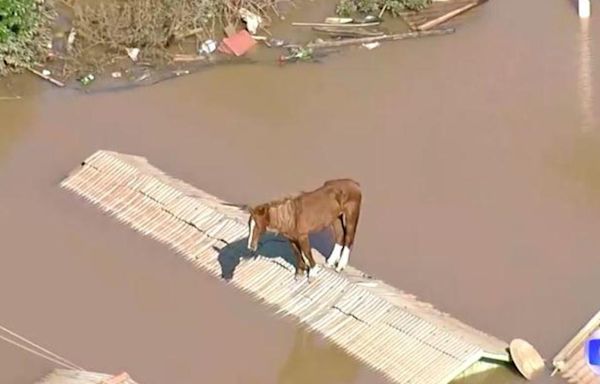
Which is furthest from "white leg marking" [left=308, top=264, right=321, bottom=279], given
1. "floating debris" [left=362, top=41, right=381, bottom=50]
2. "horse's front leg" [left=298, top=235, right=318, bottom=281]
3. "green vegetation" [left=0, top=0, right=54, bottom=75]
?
"green vegetation" [left=0, top=0, right=54, bottom=75]

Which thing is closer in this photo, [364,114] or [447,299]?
[447,299]

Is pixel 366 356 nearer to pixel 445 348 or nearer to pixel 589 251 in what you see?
pixel 445 348

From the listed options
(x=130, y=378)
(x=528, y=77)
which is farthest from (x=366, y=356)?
(x=528, y=77)

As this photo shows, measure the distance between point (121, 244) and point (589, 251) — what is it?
4.70 metres

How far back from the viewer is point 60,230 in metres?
13.8

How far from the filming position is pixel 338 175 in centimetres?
1421

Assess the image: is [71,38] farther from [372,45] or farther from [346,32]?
[372,45]

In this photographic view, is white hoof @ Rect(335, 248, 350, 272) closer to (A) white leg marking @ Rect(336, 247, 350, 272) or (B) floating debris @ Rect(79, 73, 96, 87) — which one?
(A) white leg marking @ Rect(336, 247, 350, 272)

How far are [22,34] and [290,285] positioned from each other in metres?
5.86

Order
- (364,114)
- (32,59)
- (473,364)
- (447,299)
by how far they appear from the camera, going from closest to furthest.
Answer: (473,364) < (447,299) < (364,114) < (32,59)

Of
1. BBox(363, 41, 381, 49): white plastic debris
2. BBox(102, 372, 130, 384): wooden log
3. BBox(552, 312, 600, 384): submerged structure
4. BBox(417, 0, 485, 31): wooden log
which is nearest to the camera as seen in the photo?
BBox(102, 372, 130, 384): wooden log

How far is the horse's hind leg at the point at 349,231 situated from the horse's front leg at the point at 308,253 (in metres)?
0.25

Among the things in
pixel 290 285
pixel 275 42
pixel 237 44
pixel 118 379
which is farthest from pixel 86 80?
pixel 118 379

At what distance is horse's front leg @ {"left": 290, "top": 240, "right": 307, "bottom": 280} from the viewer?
11.9 meters
